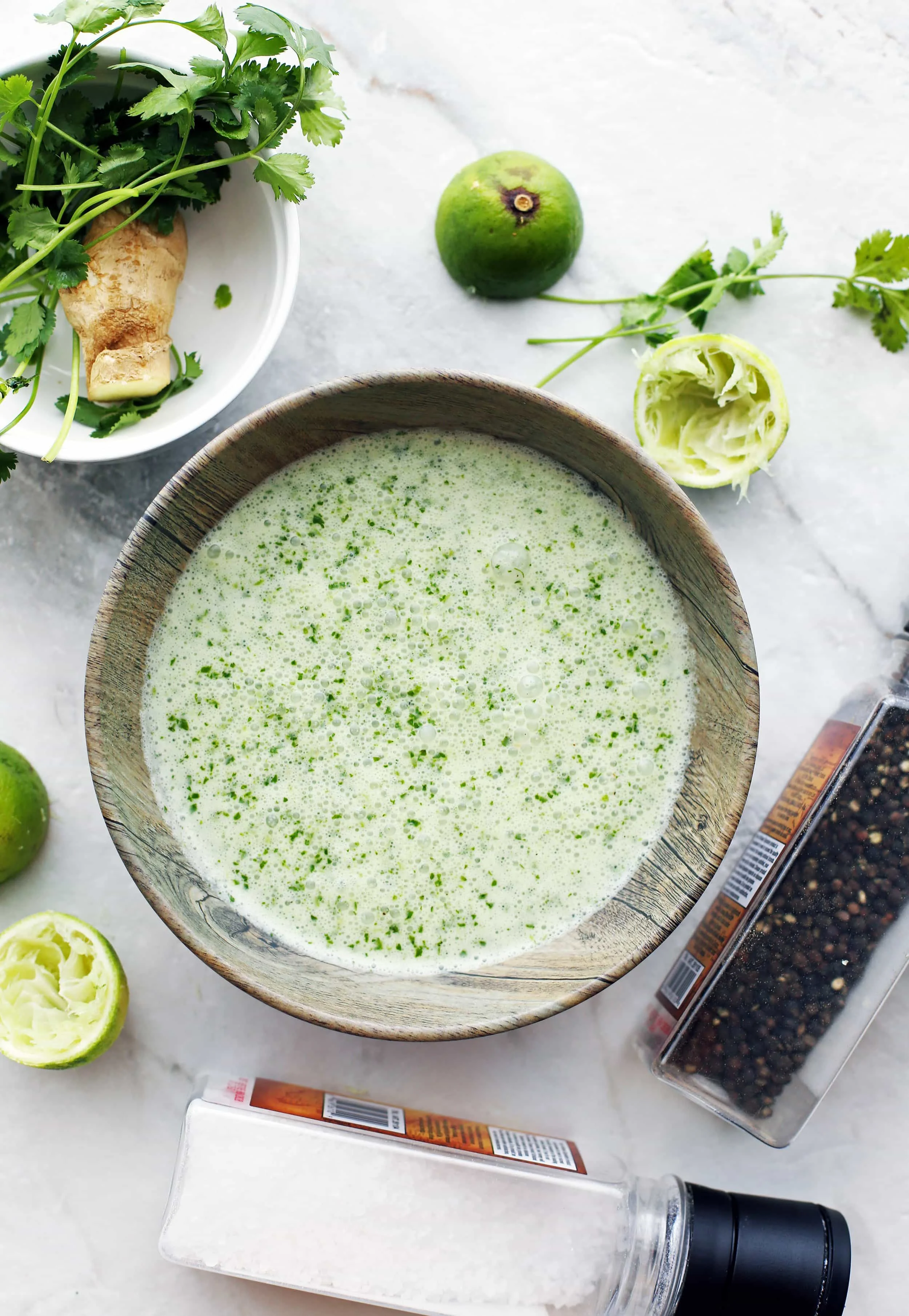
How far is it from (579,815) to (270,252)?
30.4 inches

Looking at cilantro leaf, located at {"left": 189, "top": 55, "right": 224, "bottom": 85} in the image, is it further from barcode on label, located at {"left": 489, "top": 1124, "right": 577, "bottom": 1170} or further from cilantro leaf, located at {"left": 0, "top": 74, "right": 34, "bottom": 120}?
barcode on label, located at {"left": 489, "top": 1124, "right": 577, "bottom": 1170}

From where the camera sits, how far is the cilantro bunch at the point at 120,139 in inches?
40.3

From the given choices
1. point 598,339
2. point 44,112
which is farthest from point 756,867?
point 44,112

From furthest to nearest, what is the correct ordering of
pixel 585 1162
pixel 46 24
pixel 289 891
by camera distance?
pixel 585 1162 < pixel 289 891 < pixel 46 24

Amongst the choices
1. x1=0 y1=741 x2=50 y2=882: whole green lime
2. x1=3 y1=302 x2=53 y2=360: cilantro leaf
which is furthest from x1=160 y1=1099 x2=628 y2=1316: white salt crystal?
x1=3 y1=302 x2=53 y2=360: cilantro leaf

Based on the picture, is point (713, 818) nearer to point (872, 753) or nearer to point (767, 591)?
point (872, 753)

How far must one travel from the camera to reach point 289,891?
1129mm

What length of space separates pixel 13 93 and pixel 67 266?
0.17 meters

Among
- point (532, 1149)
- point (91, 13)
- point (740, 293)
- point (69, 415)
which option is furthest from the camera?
point (740, 293)

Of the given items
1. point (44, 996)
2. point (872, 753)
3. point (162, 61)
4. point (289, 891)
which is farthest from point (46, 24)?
point (872, 753)

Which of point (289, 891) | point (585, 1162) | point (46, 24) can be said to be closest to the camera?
point (46, 24)

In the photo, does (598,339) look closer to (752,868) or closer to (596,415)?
(596,415)

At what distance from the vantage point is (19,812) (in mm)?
1157

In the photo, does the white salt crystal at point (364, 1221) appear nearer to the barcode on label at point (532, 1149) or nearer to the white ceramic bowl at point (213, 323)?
the barcode on label at point (532, 1149)
